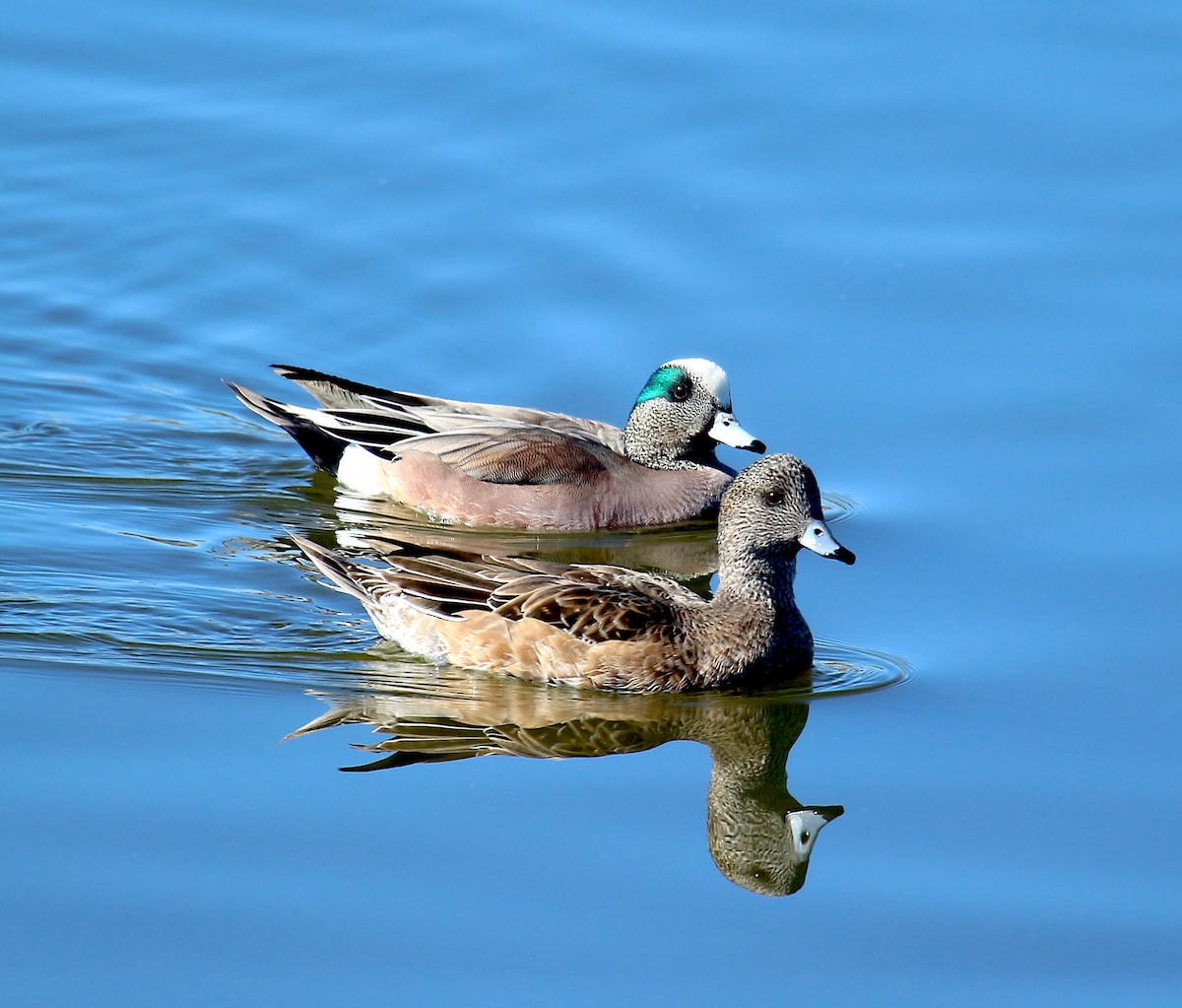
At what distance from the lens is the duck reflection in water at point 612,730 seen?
7344 millimetres

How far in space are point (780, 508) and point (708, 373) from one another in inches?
106

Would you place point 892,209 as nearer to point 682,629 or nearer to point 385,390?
point 385,390

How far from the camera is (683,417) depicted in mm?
11328

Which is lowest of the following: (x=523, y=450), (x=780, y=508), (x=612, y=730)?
(x=612, y=730)

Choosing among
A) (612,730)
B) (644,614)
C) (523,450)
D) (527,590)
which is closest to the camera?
(612,730)

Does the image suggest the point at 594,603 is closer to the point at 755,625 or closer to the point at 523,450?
the point at 755,625

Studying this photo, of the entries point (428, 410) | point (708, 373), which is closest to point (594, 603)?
point (708, 373)

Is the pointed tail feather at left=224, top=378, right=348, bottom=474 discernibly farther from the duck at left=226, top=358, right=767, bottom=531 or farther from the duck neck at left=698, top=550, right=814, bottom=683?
the duck neck at left=698, top=550, right=814, bottom=683

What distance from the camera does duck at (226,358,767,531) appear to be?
36.2ft

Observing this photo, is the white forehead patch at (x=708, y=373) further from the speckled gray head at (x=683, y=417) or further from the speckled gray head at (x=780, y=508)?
the speckled gray head at (x=780, y=508)

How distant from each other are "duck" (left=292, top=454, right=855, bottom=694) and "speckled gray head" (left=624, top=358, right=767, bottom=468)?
7.58ft

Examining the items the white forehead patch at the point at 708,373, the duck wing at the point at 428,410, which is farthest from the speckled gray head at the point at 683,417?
the duck wing at the point at 428,410

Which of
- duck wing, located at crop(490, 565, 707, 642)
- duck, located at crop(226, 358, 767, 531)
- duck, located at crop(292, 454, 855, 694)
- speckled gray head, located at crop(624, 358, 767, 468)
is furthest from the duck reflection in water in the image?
speckled gray head, located at crop(624, 358, 767, 468)

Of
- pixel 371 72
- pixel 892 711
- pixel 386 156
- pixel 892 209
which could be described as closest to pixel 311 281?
pixel 386 156
